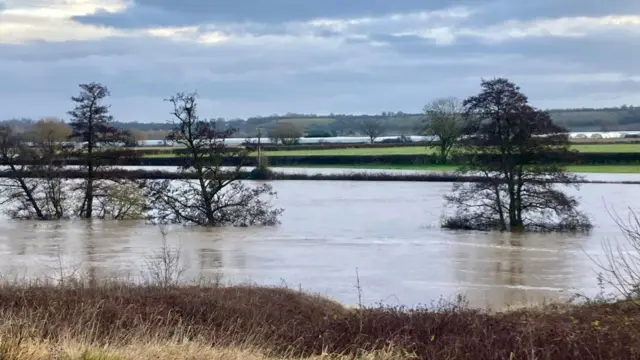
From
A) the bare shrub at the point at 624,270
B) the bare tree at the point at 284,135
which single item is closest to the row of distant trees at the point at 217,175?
the bare shrub at the point at 624,270

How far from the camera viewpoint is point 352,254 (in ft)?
101

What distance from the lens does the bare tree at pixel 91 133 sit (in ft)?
148

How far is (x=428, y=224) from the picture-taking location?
41.9 m

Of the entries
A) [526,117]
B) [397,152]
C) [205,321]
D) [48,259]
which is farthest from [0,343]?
[397,152]

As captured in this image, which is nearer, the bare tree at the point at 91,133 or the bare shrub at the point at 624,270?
the bare shrub at the point at 624,270

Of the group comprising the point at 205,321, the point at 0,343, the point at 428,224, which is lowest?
the point at 428,224

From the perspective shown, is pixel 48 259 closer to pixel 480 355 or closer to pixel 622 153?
pixel 480 355

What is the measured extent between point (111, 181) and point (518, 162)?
78.5 ft

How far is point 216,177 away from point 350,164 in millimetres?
49989

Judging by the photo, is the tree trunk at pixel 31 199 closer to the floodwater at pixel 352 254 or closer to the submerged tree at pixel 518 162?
the floodwater at pixel 352 254

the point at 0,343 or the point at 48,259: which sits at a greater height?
the point at 0,343

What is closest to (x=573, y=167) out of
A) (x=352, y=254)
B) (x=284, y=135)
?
(x=284, y=135)

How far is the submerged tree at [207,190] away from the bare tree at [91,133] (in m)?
5.15

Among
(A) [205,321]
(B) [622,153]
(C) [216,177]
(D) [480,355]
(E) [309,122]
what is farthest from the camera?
(E) [309,122]
